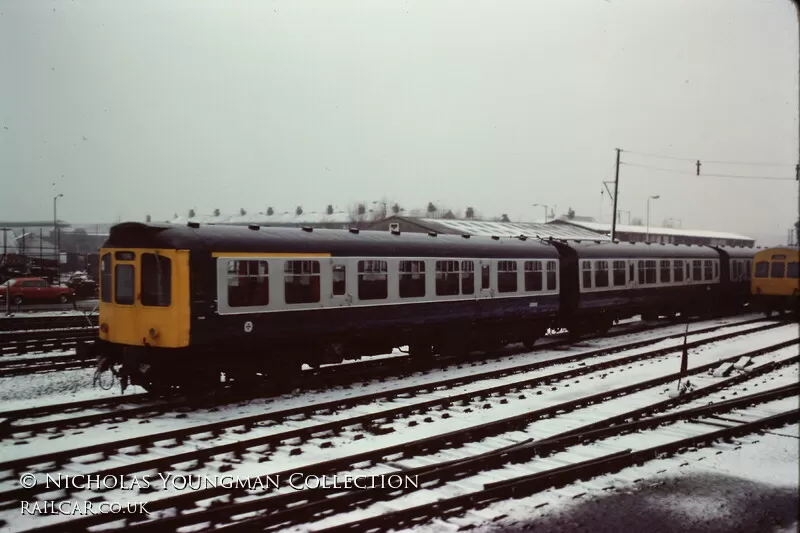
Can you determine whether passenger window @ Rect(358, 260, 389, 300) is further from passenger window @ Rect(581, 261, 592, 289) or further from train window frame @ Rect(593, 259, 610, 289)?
train window frame @ Rect(593, 259, 610, 289)

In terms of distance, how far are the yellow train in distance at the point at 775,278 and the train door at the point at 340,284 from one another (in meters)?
21.9

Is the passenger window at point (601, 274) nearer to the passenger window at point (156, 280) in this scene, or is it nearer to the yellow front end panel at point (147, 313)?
the yellow front end panel at point (147, 313)

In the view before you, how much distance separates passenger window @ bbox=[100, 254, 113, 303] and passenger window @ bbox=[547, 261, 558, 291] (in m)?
13.1

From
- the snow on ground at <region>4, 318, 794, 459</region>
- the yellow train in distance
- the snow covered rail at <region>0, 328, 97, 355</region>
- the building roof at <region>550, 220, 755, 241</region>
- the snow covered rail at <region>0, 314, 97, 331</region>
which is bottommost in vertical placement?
the snow covered rail at <region>0, 314, 97, 331</region>

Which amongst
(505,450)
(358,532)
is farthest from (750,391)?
(358,532)

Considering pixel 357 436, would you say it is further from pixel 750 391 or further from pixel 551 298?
pixel 551 298

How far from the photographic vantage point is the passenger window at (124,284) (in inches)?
525

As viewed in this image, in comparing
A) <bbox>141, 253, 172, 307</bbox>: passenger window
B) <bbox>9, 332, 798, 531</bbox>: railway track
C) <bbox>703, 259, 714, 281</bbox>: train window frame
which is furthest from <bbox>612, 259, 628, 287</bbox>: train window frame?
<bbox>141, 253, 172, 307</bbox>: passenger window

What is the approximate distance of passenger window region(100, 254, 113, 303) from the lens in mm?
13836

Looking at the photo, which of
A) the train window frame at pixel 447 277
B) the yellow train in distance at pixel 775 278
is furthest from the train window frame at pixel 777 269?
the train window frame at pixel 447 277

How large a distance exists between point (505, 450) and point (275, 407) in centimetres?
508

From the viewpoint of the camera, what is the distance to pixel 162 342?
41.5ft

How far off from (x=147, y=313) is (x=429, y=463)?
6360 mm

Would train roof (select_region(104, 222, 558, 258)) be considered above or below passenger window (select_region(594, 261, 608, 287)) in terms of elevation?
above
